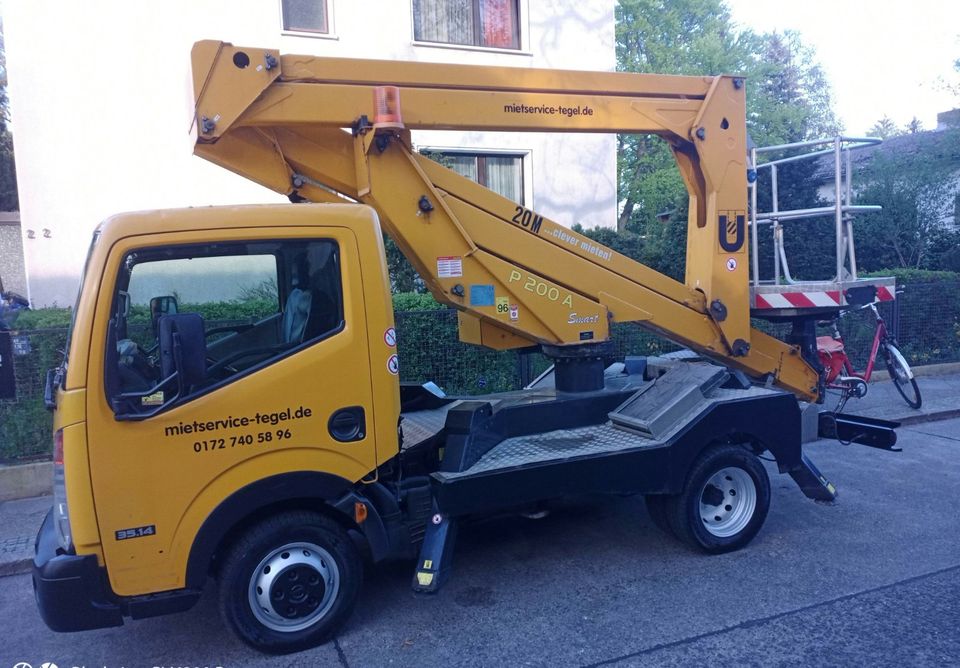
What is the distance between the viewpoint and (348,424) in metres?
3.88

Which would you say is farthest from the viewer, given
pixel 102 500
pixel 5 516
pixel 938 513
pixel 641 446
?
pixel 5 516

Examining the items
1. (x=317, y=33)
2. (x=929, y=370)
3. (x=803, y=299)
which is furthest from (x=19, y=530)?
(x=929, y=370)

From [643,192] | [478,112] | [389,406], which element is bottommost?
[389,406]

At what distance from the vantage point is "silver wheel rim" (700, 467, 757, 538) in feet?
16.4

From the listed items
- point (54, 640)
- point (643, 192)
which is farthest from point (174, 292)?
point (643, 192)

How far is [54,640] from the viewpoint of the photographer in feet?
13.8

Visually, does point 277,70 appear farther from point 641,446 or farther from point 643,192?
point 643,192

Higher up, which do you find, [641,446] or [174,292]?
[174,292]

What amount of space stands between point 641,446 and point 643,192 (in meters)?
23.1

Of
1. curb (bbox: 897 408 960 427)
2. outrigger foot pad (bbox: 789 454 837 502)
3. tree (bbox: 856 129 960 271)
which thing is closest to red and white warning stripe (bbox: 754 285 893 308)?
outrigger foot pad (bbox: 789 454 837 502)

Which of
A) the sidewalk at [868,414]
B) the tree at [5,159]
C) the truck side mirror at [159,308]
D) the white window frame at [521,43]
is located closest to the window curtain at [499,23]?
the white window frame at [521,43]

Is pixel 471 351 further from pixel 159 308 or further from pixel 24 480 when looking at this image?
pixel 159 308

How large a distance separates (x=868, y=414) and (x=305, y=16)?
10.2 metres

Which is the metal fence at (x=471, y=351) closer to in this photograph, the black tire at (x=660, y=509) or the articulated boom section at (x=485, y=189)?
the articulated boom section at (x=485, y=189)
